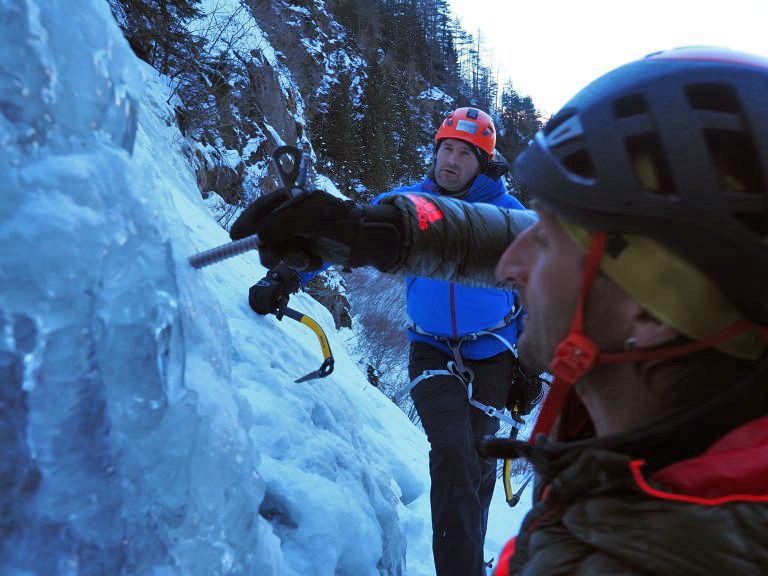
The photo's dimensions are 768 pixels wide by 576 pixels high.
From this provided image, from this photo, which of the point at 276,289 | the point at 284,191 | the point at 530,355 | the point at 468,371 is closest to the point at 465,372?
the point at 468,371

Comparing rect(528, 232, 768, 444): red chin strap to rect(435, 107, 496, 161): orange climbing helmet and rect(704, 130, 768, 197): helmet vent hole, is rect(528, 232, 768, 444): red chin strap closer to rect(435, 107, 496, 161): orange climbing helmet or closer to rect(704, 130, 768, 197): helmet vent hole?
rect(704, 130, 768, 197): helmet vent hole

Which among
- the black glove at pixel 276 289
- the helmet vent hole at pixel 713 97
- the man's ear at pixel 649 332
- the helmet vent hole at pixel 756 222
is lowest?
the black glove at pixel 276 289

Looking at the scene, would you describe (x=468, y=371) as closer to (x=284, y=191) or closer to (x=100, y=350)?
(x=284, y=191)

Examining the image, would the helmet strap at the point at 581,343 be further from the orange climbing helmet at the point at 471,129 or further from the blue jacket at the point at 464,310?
the orange climbing helmet at the point at 471,129

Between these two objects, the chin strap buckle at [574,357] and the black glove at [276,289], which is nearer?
the chin strap buckle at [574,357]

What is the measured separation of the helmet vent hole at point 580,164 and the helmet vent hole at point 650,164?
0.08 meters

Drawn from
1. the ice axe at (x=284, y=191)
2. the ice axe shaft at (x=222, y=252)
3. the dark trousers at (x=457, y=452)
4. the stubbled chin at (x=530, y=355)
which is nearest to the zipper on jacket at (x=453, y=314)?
the dark trousers at (x=457, y=452)

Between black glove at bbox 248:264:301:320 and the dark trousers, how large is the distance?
31.3 inches

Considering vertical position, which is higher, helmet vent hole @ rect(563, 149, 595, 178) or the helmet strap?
helmet vent hole @ rect(563, 149, 595, 178)

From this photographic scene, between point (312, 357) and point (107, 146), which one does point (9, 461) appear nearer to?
point (107, 146)

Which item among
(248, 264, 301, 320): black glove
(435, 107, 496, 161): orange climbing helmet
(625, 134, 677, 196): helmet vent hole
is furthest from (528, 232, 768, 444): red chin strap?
(435, 107, 496, 161): orange climbing helmet

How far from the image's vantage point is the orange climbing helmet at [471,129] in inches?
138

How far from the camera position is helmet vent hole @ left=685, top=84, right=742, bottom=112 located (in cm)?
99

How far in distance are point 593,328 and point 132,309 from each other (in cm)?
94
